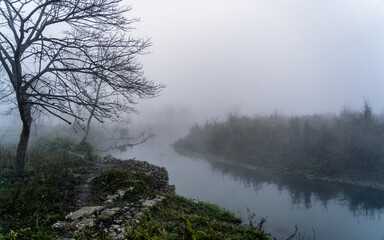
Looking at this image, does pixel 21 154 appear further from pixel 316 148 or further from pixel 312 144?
pixel 312 144

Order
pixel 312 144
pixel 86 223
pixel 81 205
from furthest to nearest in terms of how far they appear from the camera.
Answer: pixel 312 144 → pixel 81 205 → pixel 86 223

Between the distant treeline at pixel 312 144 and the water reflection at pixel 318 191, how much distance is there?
199 cm

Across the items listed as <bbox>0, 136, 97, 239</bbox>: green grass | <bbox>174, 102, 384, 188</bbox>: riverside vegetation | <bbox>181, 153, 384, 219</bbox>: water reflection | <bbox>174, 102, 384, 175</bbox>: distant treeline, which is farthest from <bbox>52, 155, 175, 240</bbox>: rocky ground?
<bbox>174, 102, 384, 175</bbox>: distant treeline

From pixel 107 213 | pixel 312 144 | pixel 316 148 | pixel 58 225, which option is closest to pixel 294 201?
pixel 316 148

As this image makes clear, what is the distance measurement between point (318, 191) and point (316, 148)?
5966 millimetres

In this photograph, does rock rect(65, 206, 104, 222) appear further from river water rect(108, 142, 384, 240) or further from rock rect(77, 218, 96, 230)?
river water rect(108, 142, 384, 240)

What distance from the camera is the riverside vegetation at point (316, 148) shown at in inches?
599

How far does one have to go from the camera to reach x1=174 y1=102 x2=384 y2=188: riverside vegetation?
50.0 feet

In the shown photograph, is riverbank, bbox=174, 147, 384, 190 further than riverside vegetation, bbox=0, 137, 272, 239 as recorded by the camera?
Yes

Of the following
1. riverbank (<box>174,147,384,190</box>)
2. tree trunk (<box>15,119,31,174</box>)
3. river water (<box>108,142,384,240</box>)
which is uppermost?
tree trunk (<box>15,119,31,174</box>)

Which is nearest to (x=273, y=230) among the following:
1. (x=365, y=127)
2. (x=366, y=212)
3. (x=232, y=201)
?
(x=232, y=201)

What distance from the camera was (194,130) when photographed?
123 feet

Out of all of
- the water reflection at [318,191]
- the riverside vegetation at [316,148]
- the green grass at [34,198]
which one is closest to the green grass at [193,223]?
the green grass at [34,198]

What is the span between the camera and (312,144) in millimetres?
18750
